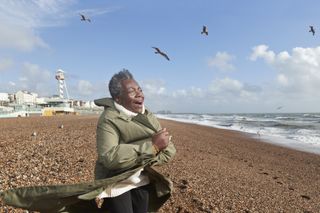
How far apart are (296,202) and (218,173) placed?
Result: 2463 mm

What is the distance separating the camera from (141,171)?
2.99m

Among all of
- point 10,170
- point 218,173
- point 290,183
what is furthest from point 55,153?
point 290,183

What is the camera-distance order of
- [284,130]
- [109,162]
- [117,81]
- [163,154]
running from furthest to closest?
1. [284,130]
2. [117,81]
3. [163,154]
4. [109,162]

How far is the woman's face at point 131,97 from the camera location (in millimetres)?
3008

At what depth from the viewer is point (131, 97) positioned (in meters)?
3.01

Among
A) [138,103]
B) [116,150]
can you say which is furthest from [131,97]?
[116,150]

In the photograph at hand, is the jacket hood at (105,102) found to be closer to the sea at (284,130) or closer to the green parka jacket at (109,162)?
the green parka jacket at (109,162)

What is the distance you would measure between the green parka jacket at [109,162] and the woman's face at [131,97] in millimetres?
89

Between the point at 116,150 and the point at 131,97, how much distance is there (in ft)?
1.76

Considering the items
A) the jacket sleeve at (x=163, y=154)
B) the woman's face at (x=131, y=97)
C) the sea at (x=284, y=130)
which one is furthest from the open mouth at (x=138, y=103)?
the sea at (x=284, y=130)

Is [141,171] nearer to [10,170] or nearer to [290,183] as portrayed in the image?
[10,170]

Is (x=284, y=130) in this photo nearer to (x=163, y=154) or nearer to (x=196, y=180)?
(x=196, y=180)

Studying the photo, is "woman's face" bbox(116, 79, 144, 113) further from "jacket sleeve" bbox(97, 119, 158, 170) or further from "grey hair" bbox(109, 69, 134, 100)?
"jacket sleeve" bbox(97, 119, 158, 170)

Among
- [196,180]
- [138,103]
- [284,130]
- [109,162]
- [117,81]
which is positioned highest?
[117,81]
